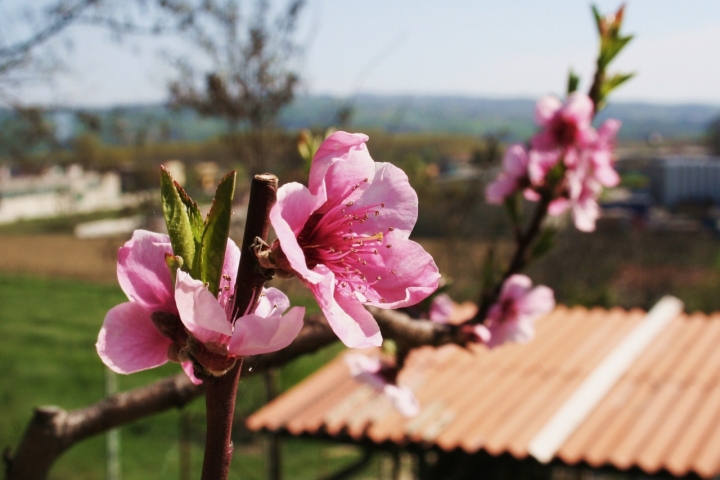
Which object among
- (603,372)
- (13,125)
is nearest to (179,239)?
(603,372)

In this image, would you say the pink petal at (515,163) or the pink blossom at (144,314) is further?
the pink petal at (515,163)

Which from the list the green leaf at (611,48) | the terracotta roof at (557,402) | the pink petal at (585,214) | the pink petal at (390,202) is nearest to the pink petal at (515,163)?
the pink petal at (585,214)

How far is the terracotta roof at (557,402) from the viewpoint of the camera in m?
4.01

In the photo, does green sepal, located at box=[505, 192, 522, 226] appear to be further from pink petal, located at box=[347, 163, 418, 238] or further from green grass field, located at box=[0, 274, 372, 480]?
green grass field, located at box=[0, 274, 372, 480]

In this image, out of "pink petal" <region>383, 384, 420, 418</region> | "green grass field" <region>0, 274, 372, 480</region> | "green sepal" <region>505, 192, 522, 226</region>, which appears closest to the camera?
"pink petal" <region>383, 384, 420, 418</region>

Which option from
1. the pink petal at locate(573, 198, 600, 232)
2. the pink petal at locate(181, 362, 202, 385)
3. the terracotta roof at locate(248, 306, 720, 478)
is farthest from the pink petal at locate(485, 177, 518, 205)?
the terracotta roof at locate(248, 306, 720, 478)

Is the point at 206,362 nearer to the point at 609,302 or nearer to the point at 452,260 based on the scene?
the point at 609,302

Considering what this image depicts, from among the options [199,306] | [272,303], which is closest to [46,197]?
[272,303]

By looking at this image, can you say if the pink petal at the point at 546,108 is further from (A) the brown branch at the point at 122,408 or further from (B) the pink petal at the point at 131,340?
(B) the pink petal at the point at 131,340

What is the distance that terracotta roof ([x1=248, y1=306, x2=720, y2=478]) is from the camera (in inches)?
158

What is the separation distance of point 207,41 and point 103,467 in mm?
4481

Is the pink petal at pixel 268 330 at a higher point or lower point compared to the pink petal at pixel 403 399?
higher

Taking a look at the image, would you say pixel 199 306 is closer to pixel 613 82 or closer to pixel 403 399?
pixel 403 399

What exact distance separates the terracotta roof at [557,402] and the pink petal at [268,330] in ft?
11.4
